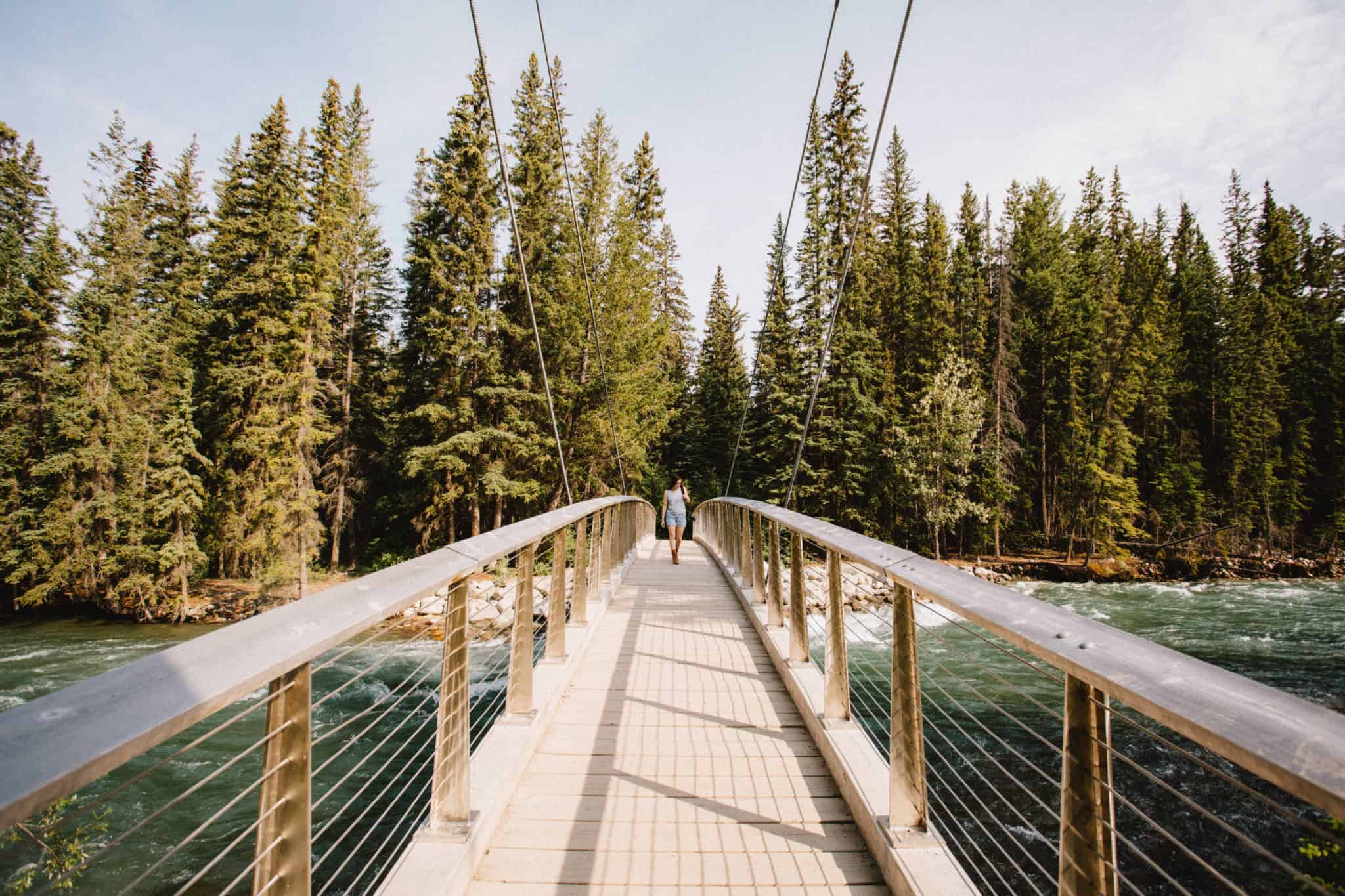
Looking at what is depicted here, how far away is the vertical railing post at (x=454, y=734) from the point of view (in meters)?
2.09

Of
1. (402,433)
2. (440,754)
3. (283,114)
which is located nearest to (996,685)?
(440,754)

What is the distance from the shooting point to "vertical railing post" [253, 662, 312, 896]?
1274mm

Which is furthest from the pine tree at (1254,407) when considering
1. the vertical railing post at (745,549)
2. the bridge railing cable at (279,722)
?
the bridge railing cable at (279,722)

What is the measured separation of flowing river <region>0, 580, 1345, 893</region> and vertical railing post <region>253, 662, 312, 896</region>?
68mm

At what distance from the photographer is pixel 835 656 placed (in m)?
3.03

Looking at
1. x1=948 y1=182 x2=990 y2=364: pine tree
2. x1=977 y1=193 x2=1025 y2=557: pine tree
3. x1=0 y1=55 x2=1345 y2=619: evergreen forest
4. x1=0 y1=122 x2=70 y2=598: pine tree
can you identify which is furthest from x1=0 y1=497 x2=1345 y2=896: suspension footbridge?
x1=948 y1=182 x2=990 y2=364: pine tree

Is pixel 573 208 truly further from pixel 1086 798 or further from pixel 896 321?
pixel 896 321

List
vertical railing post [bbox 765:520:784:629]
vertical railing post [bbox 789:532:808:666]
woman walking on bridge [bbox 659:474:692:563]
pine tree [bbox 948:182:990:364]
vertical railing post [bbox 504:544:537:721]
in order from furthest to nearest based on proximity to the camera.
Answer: pine tree [bbox 948:182:990:364]
woman walking on bridge [bbox 659:474:692:563]
vertical railing post [bbox 765:520:784:629]
vertical railing post [bbox 789:532:808:666]
vertical railing post [bbox 504:544:537:721]

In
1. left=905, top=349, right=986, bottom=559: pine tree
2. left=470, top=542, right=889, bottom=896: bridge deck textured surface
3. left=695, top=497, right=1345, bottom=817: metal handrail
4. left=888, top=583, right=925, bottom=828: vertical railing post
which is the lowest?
left=470, top=542, right=889, bottom=896: bridge deck textured surface

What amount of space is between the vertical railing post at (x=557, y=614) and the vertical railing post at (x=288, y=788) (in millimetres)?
2498

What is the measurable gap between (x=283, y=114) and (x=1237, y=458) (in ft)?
141

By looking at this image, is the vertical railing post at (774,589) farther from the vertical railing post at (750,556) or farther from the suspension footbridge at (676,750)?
the vertical railing post at (750,556)

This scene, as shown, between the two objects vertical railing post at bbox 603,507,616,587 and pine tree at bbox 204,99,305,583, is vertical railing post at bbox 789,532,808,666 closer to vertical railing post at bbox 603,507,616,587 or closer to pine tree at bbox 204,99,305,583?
vertical railing post at bbox 603,507,616,587

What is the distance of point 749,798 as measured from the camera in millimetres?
2662
